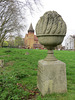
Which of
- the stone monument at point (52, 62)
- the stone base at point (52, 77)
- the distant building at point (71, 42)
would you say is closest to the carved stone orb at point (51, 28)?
the stone monument at point (52, 62)

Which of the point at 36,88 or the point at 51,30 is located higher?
the point at 51,30

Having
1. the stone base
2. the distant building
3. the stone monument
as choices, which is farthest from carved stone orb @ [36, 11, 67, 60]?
the distant building

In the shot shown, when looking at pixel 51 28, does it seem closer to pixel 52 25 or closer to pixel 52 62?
pixel 52 25

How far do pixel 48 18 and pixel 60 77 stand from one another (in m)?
1.84

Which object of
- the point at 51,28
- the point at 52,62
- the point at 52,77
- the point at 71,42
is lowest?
the point at 52,77

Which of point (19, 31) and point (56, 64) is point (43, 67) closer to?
point (56, 64)

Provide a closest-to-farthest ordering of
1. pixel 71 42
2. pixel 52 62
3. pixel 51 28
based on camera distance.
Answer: pixel 51 28 → pixel 52 62 → pixel 71 42

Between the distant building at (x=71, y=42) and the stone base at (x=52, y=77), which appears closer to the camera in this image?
the stone base at (x=52, y=77)

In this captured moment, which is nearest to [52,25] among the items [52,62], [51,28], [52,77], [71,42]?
[51,28]

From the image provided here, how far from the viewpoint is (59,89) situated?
282 centimetres

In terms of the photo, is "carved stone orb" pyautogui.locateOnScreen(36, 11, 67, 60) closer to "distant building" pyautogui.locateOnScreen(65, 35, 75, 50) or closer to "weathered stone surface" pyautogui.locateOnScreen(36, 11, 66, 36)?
"weathered stone surface" pyautogui.locateOnScreen(36, 11, 66, 36)

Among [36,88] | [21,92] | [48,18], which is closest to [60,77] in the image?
[36,88]

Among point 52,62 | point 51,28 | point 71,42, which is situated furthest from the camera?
point 71,42

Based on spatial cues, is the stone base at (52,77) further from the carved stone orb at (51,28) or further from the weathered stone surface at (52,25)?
the weathered stone surface at (52,25)
